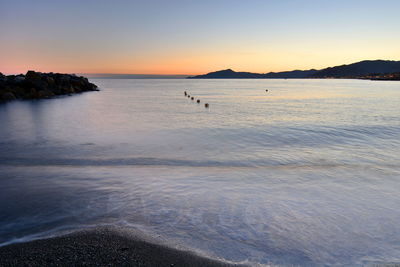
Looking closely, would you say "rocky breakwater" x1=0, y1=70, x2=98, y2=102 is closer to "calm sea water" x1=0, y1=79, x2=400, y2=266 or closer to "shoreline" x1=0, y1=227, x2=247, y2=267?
"calm sea water" x1=0, y1=79, x2=400, y2=266

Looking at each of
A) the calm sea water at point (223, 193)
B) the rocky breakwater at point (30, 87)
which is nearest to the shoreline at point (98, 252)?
the calm sea water at point (223, 193)

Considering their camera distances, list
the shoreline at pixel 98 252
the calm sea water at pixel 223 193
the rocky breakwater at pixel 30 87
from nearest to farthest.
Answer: the shoreline at pixel 98 252 < the calm sea water at pixel 223 193 < the rocky breakwater at pixel 30 87

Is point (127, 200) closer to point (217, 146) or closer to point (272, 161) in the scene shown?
point (272, 161)

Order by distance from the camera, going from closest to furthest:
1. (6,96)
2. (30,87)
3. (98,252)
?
(98,252) < (6,96) < (30,87)

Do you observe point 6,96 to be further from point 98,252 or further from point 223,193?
point 98,252

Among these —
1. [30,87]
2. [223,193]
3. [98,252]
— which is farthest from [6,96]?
[98,252]

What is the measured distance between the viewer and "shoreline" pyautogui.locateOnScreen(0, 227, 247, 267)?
3.39 meters

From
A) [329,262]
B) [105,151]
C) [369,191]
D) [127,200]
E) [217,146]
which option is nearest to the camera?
[329,262]

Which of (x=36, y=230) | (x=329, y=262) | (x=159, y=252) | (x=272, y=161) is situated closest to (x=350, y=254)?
(x=329, y=262)

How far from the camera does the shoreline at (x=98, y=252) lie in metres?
3.39

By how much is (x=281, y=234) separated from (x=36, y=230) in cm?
375

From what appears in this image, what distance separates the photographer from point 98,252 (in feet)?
11.8

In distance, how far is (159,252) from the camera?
3.71 metres

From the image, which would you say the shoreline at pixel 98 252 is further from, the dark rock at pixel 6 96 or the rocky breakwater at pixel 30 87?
the dark rock at pixel 6 96
